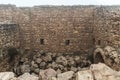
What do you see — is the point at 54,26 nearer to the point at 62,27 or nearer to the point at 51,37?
the point at 62,27

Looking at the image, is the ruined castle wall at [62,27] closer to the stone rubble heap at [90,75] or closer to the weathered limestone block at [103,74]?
the stone rubble heap at [90,75]

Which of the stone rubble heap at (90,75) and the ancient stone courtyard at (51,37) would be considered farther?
the ancient stone courtyard at (51,37)

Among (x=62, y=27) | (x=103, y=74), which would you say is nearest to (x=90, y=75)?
(x=103, y=74)

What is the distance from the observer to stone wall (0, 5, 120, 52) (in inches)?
875

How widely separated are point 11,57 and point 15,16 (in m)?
3.02

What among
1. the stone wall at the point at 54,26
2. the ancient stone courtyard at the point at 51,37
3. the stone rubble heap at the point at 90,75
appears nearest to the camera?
the stone rubble heap at the point at 90,75

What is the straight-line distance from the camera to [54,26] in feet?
73.6

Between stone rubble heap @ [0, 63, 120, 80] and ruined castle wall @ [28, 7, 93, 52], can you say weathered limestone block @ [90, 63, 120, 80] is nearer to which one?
stone rubble heap @ [0, 63, 120, 80]

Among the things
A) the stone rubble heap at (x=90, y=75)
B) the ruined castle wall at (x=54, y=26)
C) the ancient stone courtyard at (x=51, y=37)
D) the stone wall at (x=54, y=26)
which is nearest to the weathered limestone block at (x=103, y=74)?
the stone rubble heap at (x=90, y=75)

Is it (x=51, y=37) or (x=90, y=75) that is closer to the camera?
(x=90, y=75)

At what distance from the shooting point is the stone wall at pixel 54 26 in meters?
22.2

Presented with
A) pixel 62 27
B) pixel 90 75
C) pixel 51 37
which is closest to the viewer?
pixel 90 75

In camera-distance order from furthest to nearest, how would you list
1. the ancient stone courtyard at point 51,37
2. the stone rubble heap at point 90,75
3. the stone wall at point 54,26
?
the stone wall at point 54,26 → the ancient stone courtyard at point 51,37 → the stone rubble heap at point 90,75

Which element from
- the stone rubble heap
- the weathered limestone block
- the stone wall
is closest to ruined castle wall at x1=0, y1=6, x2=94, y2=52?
the stone wall
